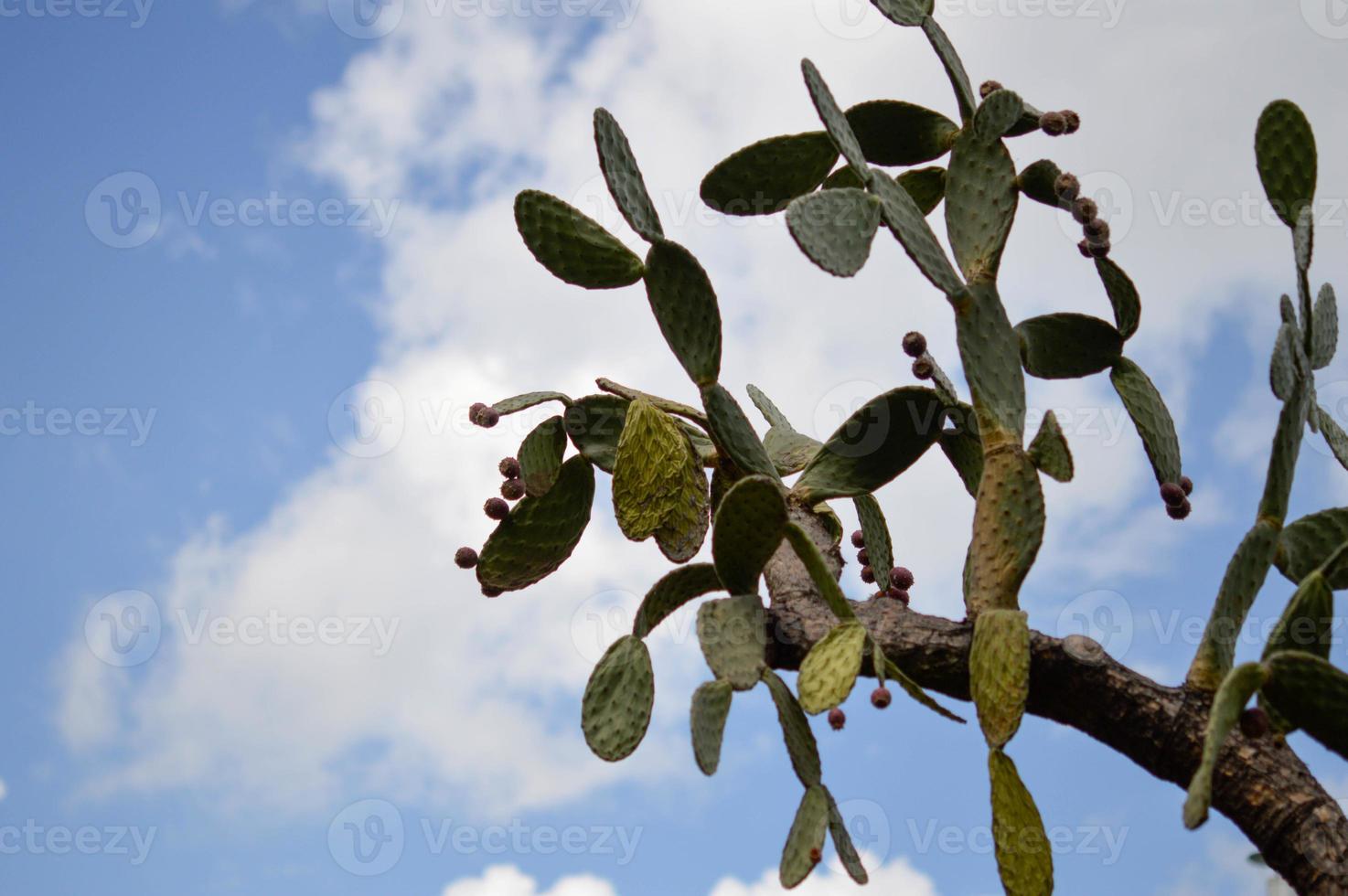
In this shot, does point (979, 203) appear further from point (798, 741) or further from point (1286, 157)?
point (798, 741)

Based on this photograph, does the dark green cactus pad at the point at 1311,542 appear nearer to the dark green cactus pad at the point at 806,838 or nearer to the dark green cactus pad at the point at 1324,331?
the dark green cactus pad at the point at 1324,331

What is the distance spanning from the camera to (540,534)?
1.84 meters

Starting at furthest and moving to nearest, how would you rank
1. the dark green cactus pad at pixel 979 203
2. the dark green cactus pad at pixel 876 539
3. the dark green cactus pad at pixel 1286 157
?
the dark green cactus pad at pixel 876 539, the dark green cactus pad at pixel 979 203, the dark green cactus pad at pixel 1286 157

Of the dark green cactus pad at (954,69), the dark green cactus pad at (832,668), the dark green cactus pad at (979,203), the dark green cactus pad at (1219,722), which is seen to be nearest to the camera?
the dark green cactus pad at (1219,722)

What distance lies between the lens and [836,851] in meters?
1.45

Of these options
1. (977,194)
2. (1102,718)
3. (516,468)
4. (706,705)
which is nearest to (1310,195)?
(977,194)

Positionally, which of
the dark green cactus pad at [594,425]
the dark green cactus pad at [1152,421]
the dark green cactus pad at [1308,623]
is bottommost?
the dark green cactus pad at [1308,623]

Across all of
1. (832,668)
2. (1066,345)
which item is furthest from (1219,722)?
(1066,345)

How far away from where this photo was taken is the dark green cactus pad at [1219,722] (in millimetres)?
1075

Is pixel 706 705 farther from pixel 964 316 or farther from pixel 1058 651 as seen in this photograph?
pixel 964 316

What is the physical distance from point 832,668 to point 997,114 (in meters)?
0.83

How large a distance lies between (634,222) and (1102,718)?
0.87 metres

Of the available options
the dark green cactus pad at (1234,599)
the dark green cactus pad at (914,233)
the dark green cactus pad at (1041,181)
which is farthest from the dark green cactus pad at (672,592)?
the dark green cactus pad at (1041,181)

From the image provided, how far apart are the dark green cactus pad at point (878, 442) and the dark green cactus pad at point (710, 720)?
44cm
